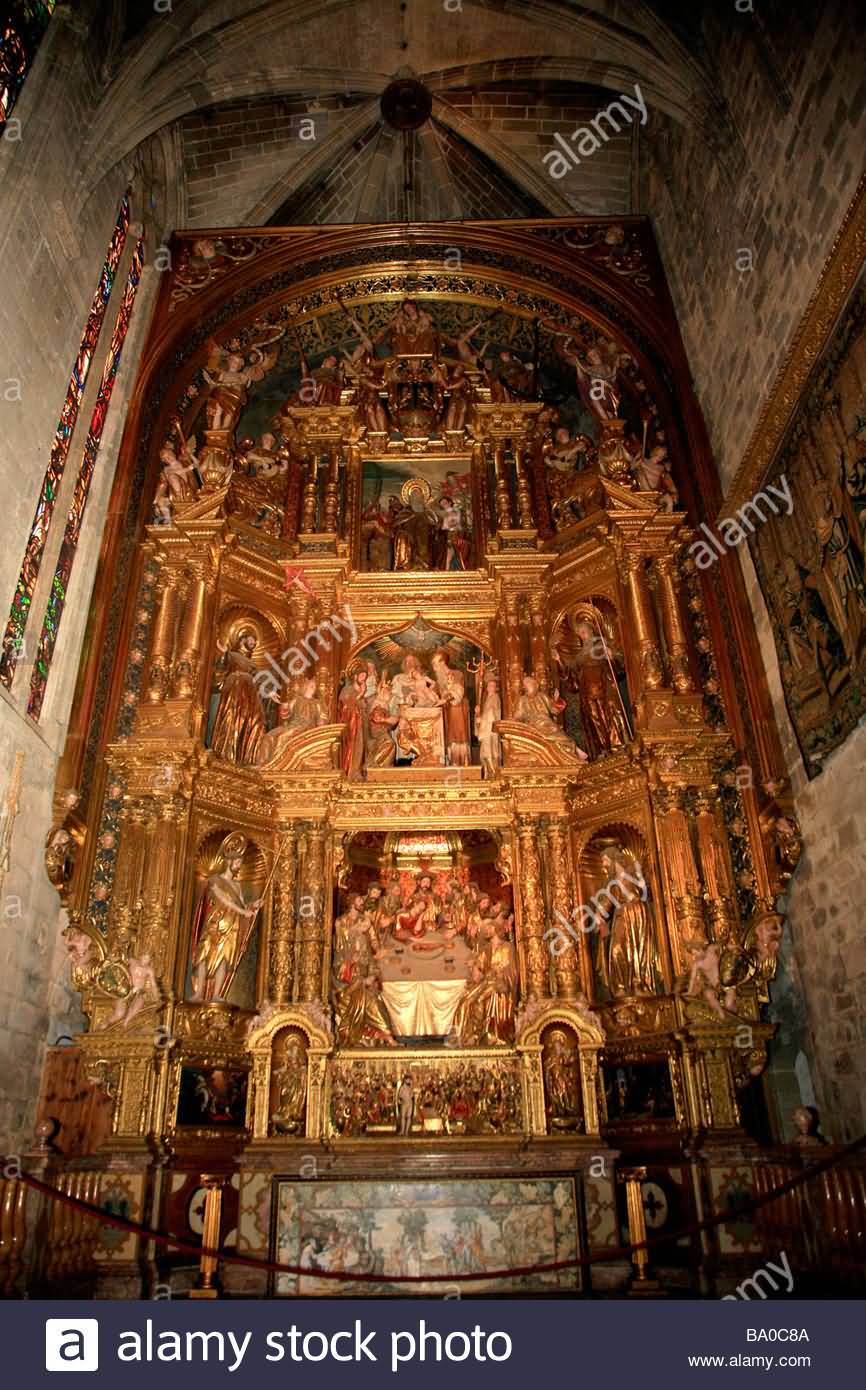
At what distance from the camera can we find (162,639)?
12742 millimetres

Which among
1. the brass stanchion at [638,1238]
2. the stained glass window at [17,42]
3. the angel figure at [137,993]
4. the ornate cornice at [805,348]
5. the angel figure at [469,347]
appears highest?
the angel figure at [469,347]

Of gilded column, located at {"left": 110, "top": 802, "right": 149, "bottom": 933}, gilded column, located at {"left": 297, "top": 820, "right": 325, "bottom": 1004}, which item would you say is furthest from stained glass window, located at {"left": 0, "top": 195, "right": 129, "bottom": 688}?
gilded column, located at {"left": 297, "top": 820, "right": 325, "bottom": 1004}

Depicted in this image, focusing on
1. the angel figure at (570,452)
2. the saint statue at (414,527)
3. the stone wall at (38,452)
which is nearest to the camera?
the stone wall at (38,452)

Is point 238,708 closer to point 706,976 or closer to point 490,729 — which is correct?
point 490,729

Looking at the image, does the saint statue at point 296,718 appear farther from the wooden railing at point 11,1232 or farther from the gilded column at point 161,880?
the wooden railing at point 11,1232

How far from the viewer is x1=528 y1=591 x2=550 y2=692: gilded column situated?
13211 mm

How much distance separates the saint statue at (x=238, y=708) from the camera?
12.7 meters

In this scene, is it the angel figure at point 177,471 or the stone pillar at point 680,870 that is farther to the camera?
the angel figure at point 177,471

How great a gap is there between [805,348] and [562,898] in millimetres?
6553

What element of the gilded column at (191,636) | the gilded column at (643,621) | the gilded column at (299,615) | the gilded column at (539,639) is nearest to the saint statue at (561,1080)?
the gilded column at (643,621)

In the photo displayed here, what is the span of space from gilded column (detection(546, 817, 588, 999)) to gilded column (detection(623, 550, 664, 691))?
2193 millimetres

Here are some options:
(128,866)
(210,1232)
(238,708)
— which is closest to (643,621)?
(238,708)

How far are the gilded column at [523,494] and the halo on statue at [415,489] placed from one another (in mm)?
1480

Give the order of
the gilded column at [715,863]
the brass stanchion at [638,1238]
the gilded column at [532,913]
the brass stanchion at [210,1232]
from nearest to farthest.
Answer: the brass stanchion at [210,1232], the brass stanchion at [638,1238], the gilded column at [715,863], the gilded column at [532,913]
